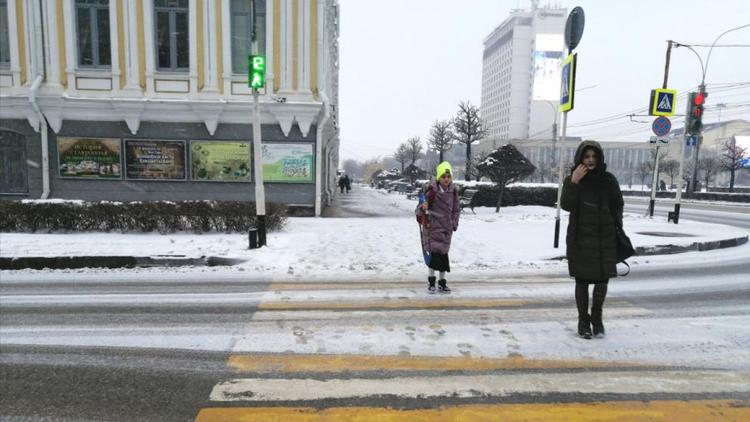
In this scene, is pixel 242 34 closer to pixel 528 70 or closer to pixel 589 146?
pixel 589 146

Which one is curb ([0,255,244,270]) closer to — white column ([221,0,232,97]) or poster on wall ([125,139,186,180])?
poster on wall ([125,139,186,180])

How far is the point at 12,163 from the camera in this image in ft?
49.9

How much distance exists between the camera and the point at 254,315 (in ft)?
17.1

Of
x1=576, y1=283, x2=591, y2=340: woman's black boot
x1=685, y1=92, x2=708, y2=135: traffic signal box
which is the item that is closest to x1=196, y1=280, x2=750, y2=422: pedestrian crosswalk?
x1=576, y1=283, x2=591, y2=340: woman's black boot

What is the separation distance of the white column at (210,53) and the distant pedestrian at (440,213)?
11529mm

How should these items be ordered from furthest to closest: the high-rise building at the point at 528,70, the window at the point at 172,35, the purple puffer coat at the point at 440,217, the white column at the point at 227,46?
the high-rise building at the point at 528,70, the window at the point at 172,35, the white column at the point at 227,46, the purple puffer coat at the point at 440,217

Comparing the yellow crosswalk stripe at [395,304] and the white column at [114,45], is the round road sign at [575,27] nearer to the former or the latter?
the yellow crosswalk stripe at [395,304]

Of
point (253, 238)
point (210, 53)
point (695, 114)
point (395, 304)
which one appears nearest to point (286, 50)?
point (210, 53)

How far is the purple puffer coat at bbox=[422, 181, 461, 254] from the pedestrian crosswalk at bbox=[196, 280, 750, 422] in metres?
0.89

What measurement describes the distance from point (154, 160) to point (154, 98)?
213 cm

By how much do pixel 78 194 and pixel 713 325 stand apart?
57.9ft

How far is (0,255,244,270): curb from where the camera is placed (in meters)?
7.91

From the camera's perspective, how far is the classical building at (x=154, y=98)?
1470cm

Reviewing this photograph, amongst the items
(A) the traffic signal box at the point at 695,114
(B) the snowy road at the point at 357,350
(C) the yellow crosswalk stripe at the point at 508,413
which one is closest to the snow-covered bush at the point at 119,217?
(B) the snowy road at the point at 357,350
